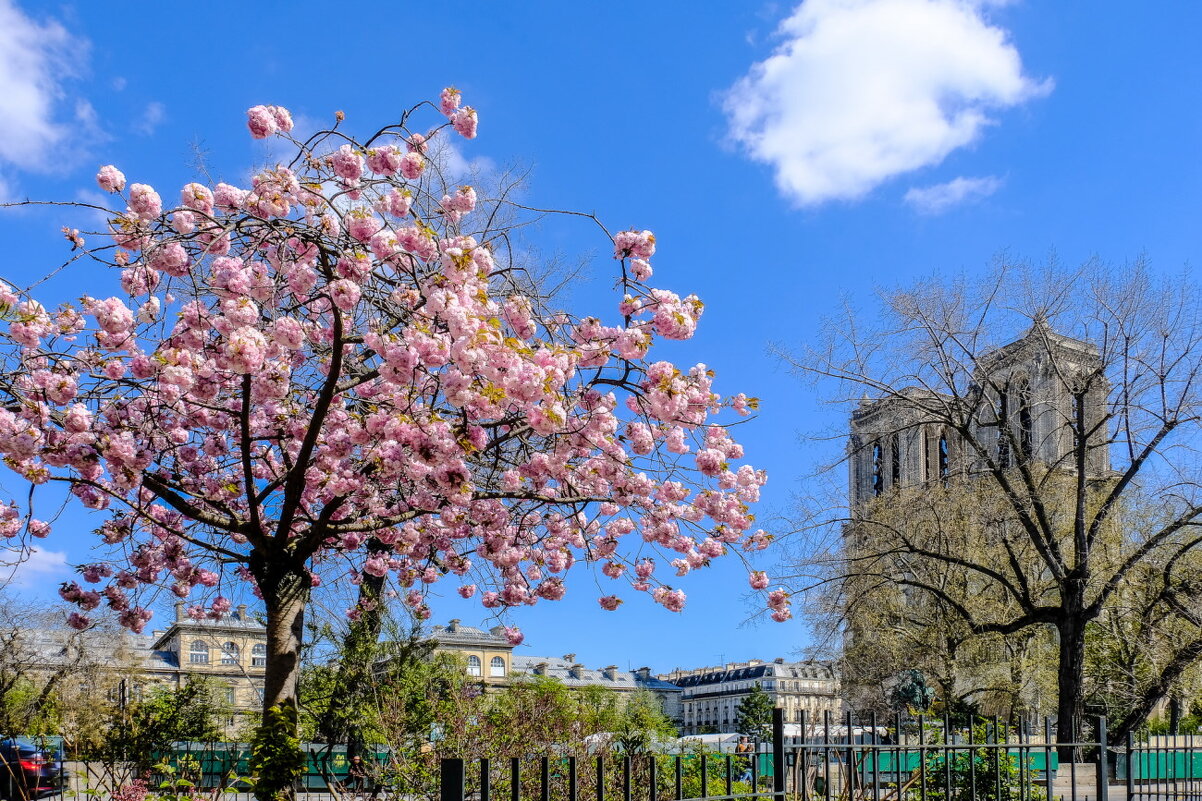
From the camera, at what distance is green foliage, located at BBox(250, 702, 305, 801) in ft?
26.9

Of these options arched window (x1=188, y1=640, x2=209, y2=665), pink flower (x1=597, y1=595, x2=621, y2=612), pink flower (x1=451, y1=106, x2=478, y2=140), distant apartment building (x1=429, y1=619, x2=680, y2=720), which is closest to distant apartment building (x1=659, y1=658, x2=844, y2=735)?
distant apartment building (x1=429, y1=619, x2=680, y2=720)

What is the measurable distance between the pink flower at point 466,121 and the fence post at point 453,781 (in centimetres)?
563

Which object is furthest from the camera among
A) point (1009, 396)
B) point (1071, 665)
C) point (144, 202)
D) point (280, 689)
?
point (1009, 396)

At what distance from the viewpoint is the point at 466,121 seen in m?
8.29

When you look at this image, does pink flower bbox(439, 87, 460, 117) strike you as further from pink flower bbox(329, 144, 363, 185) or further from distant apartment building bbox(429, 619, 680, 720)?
distant apartment building bbox(429, 619, 680, 720)

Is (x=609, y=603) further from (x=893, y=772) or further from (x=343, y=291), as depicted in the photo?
(x=343, y=291)

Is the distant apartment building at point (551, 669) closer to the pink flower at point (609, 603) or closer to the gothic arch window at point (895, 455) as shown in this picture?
the gothic arch window at point (895, 455)

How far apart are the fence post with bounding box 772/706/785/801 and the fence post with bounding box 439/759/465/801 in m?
2.17

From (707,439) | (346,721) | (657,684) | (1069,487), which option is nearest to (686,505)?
(707,439)

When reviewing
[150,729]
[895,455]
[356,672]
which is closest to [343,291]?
[150,729]

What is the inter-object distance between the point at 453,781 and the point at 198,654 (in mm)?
87494

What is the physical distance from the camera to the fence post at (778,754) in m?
5.47

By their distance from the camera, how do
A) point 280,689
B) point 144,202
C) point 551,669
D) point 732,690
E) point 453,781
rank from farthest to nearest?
point 732,690
point 551,669
point 280,689
point 144,202
point 453,781

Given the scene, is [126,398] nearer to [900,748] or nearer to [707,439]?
[707,439]
